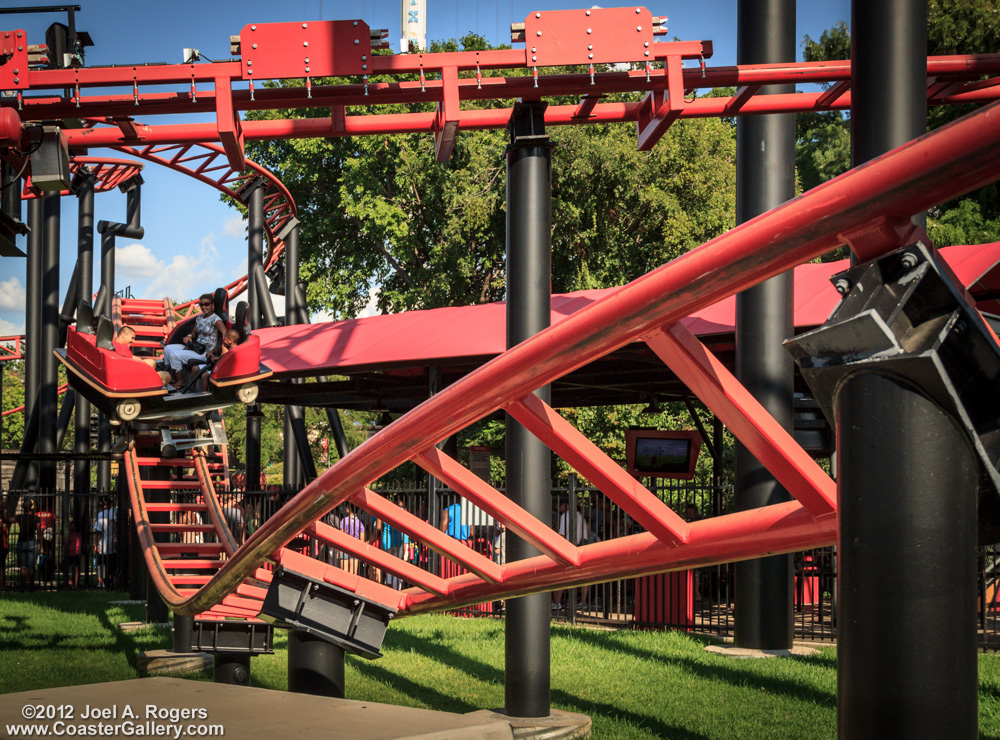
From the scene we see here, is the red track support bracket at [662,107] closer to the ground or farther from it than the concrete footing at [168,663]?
farther from it

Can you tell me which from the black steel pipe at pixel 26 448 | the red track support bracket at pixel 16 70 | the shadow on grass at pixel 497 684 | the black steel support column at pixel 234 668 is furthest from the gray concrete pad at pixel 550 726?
the black steel pipe at pixel 26 448

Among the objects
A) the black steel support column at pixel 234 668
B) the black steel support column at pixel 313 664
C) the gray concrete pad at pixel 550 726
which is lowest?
the gray concrete pad at pixel 550 726

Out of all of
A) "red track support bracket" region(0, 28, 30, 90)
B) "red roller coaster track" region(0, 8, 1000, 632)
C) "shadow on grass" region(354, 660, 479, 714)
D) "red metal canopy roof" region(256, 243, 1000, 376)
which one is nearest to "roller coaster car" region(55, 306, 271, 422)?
"red roller coaster track" region(0, 8, 1000, 632)

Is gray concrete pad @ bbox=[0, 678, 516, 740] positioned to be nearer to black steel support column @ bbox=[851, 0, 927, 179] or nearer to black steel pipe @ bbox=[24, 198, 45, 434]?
black steel support column @ bbox=[851, 0, 927, 179]

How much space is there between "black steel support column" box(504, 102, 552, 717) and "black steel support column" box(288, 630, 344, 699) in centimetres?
152

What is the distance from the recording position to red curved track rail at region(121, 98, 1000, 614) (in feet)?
5.56

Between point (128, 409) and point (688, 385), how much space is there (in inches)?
364

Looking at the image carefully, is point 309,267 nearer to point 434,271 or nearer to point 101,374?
point 434,271

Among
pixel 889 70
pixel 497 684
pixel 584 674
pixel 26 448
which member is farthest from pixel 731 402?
pixel 26 448

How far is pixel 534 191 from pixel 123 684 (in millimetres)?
4043

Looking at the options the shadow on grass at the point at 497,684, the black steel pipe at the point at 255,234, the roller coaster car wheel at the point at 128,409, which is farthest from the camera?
the black steel pipe at the point at 255,234

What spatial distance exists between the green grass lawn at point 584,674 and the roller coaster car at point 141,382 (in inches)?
99.5

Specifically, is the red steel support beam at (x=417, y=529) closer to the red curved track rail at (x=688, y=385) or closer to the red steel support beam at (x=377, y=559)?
the red curved track rail at (x=688, y=385)

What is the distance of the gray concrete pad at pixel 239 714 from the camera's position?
12.0ft
